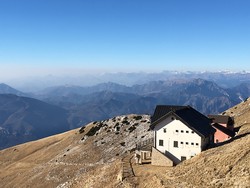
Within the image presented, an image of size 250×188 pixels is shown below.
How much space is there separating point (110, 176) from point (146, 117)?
49928 mm

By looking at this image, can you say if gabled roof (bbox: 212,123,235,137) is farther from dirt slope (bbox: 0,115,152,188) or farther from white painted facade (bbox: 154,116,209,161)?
white painted facade (bbox: 154,116,209,161)

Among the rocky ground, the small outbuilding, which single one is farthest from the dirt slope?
the small outbuilding

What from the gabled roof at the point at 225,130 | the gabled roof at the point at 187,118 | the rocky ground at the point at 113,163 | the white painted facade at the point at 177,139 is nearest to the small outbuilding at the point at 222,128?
the gabled roof at the point at 225,130

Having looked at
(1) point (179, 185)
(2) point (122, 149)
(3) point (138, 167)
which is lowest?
(2) point (122, 149)

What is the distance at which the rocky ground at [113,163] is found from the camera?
1303 inches

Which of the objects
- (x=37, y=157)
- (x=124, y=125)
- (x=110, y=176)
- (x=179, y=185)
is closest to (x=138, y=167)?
(x=110, y=176)

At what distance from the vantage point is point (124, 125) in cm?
9631

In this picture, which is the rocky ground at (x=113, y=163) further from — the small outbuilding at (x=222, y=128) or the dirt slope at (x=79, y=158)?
the small outbuilding at (x=222, y=128)

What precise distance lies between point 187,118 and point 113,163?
15.4 m

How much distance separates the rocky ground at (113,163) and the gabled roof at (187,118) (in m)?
4.00

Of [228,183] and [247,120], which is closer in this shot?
[228,183]

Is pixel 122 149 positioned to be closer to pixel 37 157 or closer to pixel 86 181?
pixel 86 181

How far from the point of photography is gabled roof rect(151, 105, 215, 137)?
5000cm

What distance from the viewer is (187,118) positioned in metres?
51.8
